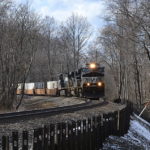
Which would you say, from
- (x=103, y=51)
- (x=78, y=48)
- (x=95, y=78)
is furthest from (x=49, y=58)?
(x=95, y=78)

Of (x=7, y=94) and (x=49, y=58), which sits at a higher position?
(x=49, y=58)

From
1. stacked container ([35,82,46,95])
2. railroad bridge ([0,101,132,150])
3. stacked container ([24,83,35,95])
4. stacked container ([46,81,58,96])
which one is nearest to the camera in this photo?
railroad bridge ([0,101,132,150])

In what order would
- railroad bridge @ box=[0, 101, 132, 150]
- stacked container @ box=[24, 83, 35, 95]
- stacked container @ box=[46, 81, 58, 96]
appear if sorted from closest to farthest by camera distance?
railroad bridge @ box=[0, 101, 132, 150]
stacked container @ box=[46, 81, 58, 96]
stacked container @ box=[24, 83, 35, 95]

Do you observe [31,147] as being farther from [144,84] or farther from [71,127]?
[144,84]

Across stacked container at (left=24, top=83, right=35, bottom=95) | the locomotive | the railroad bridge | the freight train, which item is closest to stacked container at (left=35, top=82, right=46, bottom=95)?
stacked container at (left=24, top=83, right=35, bottom=95)

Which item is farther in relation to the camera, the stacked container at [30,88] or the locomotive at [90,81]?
the stacked container at [30,88]

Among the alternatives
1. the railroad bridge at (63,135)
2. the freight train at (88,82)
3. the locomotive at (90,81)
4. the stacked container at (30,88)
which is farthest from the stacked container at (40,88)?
the railroad bridge at (63,135)

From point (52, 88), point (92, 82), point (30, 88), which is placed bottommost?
point (30, 88)

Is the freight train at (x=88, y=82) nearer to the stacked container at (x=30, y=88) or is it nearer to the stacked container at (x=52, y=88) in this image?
the stacked container at (x=52, y=88)

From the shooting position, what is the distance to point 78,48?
92.7 meters

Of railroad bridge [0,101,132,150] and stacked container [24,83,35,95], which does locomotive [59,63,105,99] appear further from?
stacked container [24,83,35,95]

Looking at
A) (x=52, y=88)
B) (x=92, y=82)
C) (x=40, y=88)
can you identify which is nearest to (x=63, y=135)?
(x=92, y=82)

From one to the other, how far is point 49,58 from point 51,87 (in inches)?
1791

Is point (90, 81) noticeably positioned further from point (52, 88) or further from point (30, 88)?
point (30, 88)
